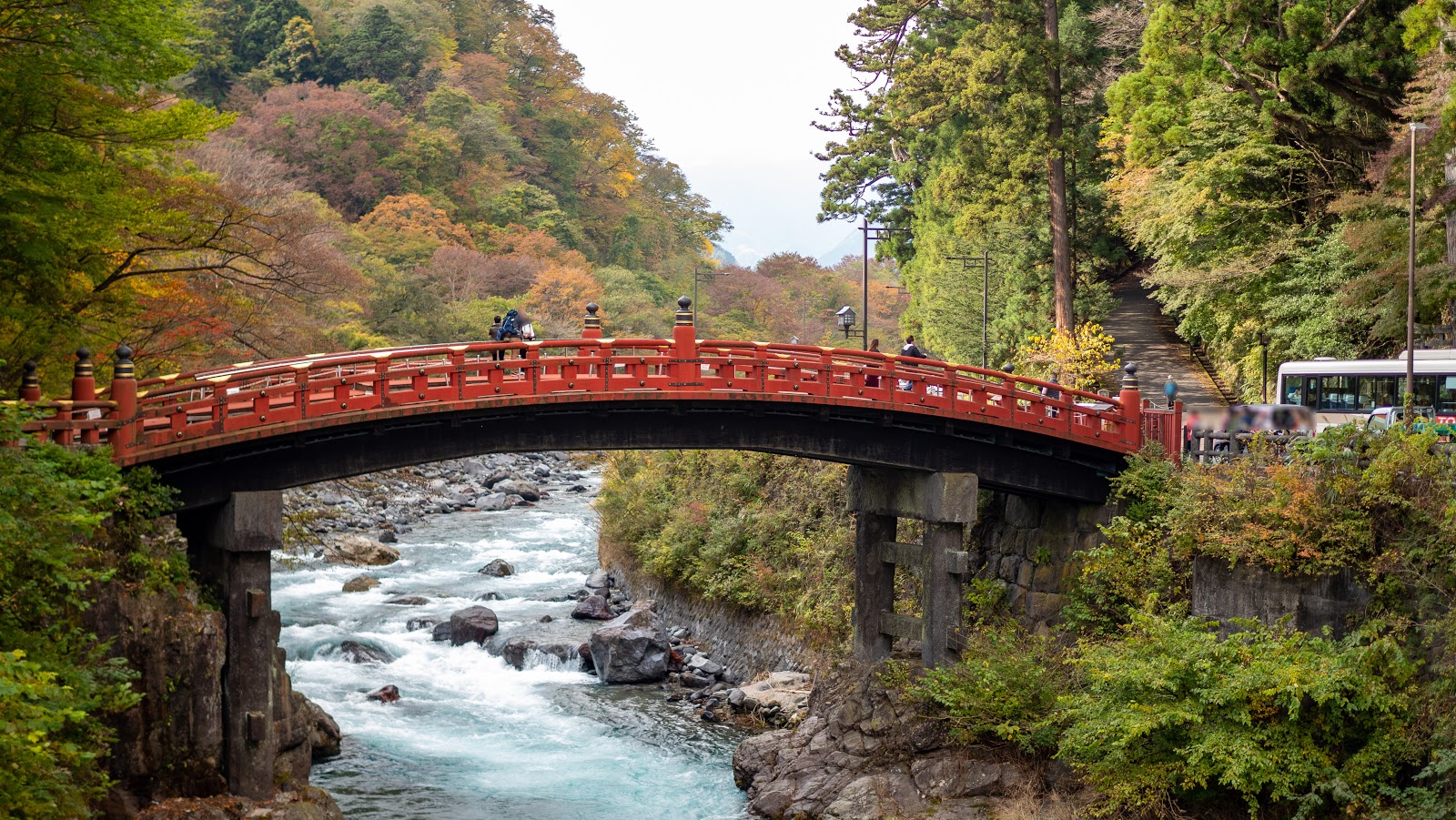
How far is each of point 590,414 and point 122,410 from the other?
26.4 feet

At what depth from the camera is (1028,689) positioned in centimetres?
2319

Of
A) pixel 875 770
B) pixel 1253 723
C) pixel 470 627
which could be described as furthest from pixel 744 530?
pixel 1253 723

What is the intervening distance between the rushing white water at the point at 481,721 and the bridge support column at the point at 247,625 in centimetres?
411

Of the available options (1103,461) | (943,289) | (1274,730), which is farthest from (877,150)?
(1274,730)

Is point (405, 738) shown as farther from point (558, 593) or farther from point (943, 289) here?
point (943, 289)

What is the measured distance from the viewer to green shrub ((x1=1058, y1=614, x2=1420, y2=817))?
→ 1880 cm

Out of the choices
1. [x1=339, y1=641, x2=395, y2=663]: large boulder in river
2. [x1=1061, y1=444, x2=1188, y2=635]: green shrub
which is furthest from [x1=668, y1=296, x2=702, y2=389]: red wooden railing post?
[x1=339, y1=641, x2=395, y2=663]: large boulder in river

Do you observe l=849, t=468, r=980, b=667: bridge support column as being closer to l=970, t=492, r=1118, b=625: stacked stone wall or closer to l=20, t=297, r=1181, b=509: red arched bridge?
l=20, t=297, r=1181, b=509: red arched bridge

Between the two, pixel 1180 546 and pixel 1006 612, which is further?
pixel 1006 612

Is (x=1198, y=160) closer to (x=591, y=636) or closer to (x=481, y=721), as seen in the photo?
(x=591, y=636)

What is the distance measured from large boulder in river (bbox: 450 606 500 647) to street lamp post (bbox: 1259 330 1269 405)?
889 inches

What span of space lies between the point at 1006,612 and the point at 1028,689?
15.7 feet

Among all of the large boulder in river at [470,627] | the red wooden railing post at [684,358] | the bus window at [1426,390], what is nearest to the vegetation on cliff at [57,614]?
the red wooden railing post at [684,358]

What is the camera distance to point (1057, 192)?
1645 inches
